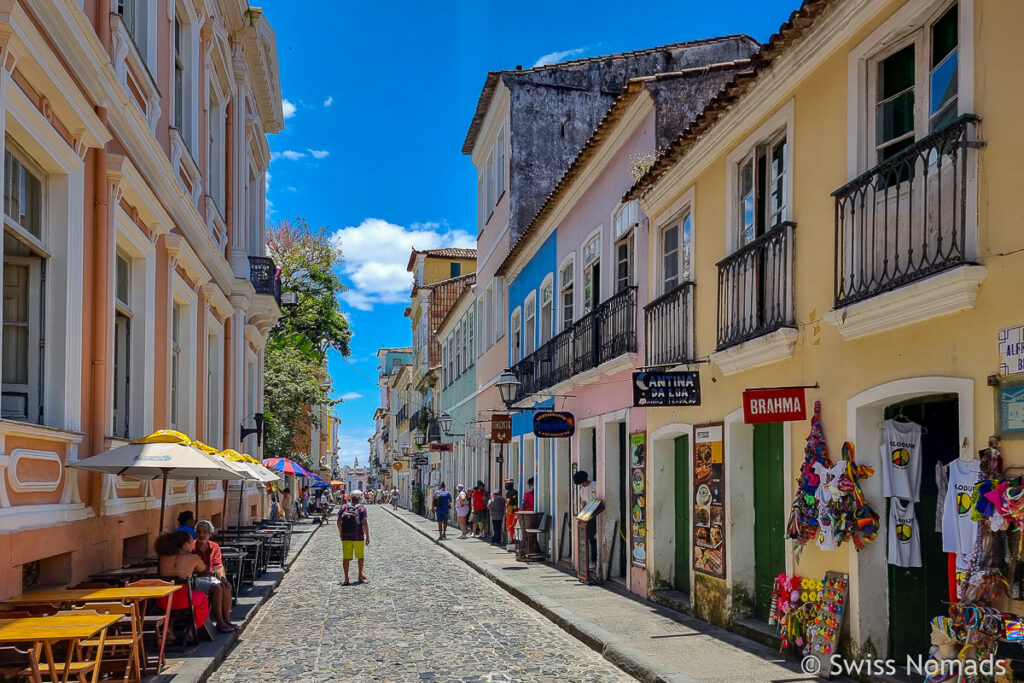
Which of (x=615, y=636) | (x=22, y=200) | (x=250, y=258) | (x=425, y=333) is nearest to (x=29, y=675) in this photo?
(x=22, y=200)

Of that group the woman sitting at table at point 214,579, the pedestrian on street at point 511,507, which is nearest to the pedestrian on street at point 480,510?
the pedestrian on street at point 511,507

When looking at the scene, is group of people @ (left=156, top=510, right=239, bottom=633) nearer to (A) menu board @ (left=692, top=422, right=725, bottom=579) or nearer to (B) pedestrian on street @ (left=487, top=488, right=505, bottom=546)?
(A) menu board @ (left=692, top=422, right=725, bottom=579)

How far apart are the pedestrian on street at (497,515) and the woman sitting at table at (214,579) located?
13663mm

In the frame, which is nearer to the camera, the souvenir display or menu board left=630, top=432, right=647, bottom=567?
the souvenir display

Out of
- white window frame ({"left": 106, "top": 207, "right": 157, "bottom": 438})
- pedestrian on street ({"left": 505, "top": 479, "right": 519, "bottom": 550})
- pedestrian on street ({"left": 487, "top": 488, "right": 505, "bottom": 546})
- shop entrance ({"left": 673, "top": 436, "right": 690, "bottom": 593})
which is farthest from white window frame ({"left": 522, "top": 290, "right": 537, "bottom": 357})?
white window frame ({"left": 106, "top": 207, "right": 157, "bottom": 438})

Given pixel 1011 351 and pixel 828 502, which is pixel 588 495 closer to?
pixel 828 502

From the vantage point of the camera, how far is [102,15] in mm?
9422

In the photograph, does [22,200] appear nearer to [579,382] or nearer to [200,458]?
[200,458]

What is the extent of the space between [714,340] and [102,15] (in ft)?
23.2

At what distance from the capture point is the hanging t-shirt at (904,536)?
7414 millimetres

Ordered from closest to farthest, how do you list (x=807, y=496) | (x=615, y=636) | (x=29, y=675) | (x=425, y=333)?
(x=29, y=675) < (x=807, y=496) < (x=615, y=636) < (x=425, y=333)

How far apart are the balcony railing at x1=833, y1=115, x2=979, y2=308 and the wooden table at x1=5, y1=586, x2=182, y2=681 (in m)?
5.91

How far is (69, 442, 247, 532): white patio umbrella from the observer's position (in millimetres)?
8586

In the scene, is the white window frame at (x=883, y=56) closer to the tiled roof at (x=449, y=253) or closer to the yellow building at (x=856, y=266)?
the yellow building at (x=856, y=266)
